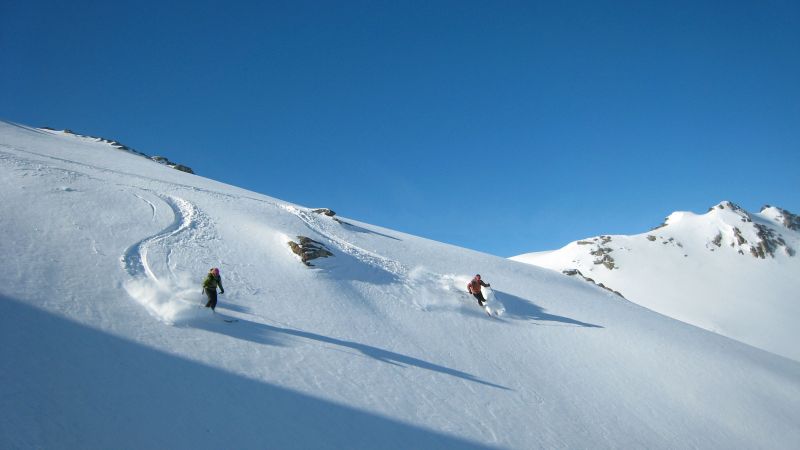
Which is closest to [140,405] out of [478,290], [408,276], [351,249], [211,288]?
[211,288]

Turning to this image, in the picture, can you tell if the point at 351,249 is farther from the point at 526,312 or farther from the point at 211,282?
the point at 211,282

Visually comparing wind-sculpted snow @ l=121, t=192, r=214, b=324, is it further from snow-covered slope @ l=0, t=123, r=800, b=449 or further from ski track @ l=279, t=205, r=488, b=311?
ski track @ l=279, t=205, r=488, b=311

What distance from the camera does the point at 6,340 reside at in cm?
730

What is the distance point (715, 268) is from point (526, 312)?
7298 centimetres

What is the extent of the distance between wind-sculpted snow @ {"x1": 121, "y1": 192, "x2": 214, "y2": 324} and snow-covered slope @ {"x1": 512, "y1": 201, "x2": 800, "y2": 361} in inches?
2313

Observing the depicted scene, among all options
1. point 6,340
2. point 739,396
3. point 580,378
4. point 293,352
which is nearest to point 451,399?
point 293,352

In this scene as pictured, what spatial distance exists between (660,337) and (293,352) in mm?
16661

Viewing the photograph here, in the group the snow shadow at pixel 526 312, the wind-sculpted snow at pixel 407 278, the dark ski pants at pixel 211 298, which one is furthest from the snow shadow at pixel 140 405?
the snow shadow at pixel 526 312

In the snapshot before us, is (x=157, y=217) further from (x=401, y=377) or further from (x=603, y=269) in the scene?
(x=603, y=269)

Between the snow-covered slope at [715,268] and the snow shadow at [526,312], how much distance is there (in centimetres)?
4509

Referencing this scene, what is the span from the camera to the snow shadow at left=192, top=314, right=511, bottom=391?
987 centimetres

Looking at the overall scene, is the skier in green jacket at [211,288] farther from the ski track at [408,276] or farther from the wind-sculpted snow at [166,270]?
the ski track at [408,276]

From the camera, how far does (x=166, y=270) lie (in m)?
11.8

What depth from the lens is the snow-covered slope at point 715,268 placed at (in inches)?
2101
